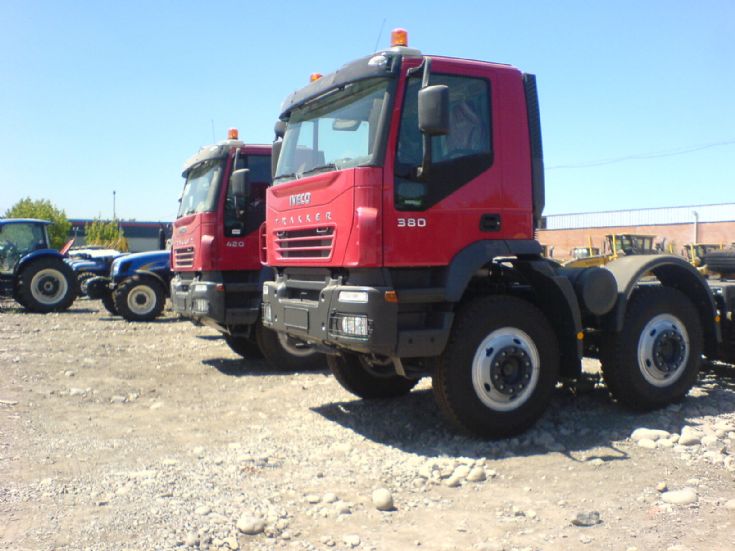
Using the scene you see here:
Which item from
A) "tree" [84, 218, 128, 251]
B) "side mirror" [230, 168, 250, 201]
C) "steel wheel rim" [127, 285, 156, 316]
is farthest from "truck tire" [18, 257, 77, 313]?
"tree" [84, 218, 128, 251]

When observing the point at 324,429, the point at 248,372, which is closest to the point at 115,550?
the point at 324,429

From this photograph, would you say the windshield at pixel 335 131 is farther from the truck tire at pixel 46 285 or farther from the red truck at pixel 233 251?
the truck tire at pixel 46 285

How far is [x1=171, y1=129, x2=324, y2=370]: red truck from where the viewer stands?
879 cm

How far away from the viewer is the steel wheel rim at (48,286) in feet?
57.0

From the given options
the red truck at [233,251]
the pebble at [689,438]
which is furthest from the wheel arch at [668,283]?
the red truck at [233,251]

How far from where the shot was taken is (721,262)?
802cm

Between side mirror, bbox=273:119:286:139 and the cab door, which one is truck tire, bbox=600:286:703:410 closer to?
the cab door

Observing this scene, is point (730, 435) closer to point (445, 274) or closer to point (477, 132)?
point (445, 274)

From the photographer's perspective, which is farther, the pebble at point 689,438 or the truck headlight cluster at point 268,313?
the truck headlight cluster at point 268,313

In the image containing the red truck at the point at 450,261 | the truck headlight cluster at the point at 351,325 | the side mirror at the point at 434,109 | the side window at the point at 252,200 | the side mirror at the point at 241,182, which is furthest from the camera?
the side window at the point at 252,200

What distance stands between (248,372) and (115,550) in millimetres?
5619

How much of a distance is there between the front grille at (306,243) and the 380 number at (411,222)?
56cm

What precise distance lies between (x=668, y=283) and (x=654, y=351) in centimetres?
86

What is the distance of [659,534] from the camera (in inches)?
152
